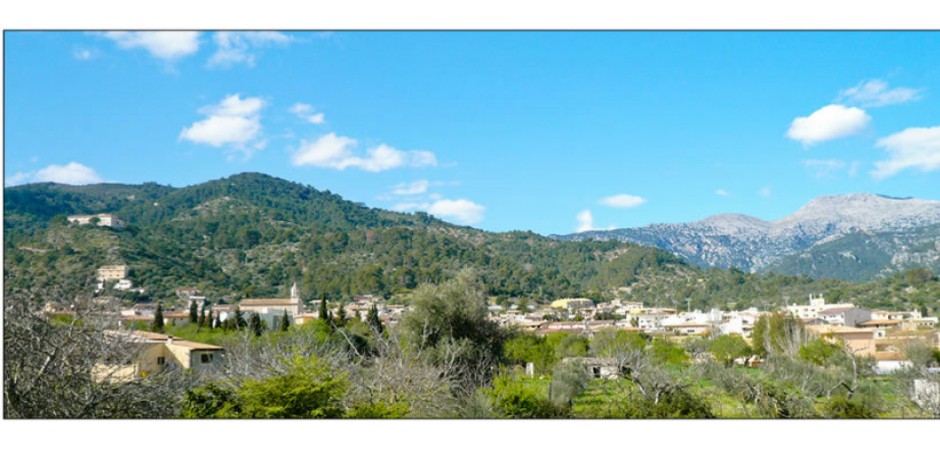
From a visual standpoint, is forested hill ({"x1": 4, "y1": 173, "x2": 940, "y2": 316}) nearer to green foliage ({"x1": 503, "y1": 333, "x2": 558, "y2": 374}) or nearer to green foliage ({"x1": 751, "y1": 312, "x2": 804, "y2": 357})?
green foliage ({"x1": 751, "y1": 312, "x2": 804, "y2": 357})

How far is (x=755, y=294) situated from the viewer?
56594mm

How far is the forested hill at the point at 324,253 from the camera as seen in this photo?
41906 mm

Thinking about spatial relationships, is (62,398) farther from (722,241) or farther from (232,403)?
(722,241)

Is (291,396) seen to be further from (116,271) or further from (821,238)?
(821,238)

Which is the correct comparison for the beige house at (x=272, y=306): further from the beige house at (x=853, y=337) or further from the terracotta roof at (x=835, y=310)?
the terracotta roof at (x=835, y=310)

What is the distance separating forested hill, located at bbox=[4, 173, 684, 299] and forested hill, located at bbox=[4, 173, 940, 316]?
0.39ft

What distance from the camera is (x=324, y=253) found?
55.9 m

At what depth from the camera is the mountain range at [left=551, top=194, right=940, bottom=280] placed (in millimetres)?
60125

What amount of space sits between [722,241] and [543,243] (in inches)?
2248

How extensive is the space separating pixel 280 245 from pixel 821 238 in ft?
247

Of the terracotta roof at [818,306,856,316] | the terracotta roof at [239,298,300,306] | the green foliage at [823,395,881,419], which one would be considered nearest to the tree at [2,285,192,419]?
the green foliage at [823,395,881,419]

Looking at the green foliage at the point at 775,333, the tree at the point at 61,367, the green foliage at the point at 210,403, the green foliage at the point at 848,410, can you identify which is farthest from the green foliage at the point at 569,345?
the tree at the point at 61,367

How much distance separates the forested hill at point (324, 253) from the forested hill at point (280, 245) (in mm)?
120

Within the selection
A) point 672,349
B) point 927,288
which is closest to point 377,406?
point 672,349
